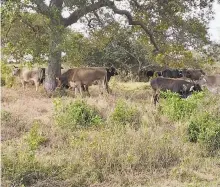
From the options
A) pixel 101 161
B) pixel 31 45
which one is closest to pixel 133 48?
pixel 31 45

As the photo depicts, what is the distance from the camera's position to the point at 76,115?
33.6 feet

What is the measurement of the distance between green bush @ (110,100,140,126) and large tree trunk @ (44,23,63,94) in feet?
15.3

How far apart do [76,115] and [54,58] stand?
621cm

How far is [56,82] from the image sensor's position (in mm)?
17203

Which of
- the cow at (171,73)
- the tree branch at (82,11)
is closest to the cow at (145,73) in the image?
the cow at (171,73)

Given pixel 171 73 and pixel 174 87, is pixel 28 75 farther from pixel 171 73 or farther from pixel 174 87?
pixel 171 73

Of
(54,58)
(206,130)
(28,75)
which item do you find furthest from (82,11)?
(206,130)

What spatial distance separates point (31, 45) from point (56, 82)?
3029 mm

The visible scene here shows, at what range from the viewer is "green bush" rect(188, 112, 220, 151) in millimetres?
8609

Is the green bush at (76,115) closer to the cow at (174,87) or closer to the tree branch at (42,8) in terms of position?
the cow at (174,87)

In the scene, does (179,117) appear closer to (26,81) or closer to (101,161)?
(101,161)

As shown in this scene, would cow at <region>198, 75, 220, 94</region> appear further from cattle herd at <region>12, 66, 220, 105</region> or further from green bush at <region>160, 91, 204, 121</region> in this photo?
green bush at <region>160, 91, 204, 121</region>

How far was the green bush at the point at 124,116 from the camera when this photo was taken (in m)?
10.1

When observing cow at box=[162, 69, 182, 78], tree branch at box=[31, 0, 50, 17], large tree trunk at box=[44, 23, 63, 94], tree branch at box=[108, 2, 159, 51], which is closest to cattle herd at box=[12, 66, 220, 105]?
large tree trunk at box=[44, 23, 63, 94]
